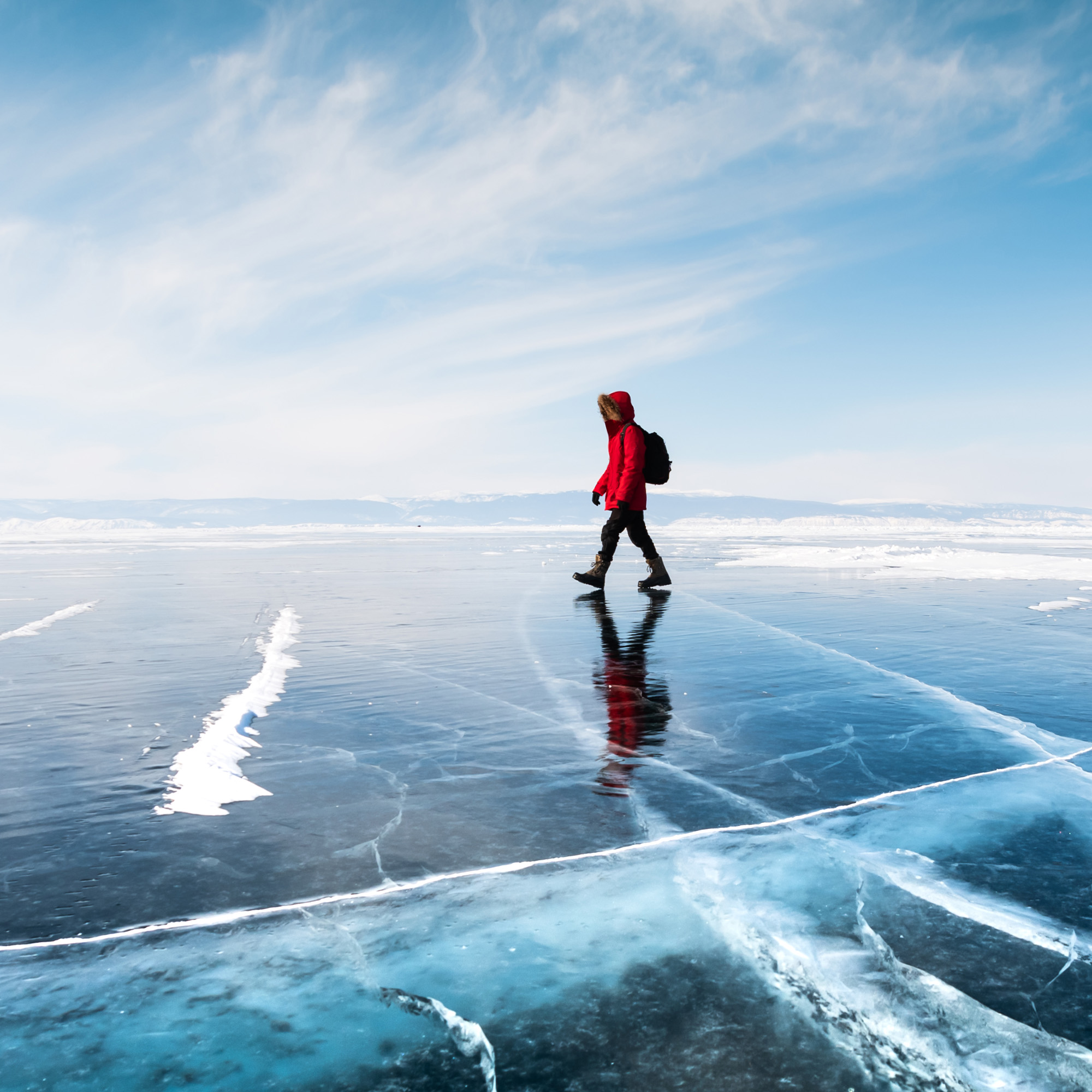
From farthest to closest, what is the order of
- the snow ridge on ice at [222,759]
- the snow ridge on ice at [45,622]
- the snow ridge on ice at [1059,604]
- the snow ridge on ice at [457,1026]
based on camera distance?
the snow ridge on ice at [1059,604] → the snow ridge on ice at [45,622] → the snow ridge on ice at [222,759] → the snow ridge on ice at [457,1026]

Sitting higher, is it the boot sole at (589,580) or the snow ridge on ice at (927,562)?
the boot sole at (589,580)

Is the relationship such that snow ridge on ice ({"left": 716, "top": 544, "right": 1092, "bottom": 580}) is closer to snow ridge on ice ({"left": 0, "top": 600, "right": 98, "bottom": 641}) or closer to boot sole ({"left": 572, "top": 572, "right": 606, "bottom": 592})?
boot sole ({"left": 572, "top": 572, "right": 606, "bottom": 592})

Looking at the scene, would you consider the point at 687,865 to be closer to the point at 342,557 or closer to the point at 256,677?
the point at 256,677

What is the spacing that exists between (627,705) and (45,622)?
627 cm

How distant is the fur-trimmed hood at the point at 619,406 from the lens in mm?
9695

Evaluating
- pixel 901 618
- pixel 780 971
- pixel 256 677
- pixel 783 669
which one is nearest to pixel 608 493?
pixel 901 618

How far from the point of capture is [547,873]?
2.33 m

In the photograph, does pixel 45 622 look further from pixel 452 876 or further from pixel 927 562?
pixel 927 562

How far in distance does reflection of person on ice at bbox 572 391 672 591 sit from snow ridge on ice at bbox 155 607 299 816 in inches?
216

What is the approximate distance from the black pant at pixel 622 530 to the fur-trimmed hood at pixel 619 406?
1.10 meters

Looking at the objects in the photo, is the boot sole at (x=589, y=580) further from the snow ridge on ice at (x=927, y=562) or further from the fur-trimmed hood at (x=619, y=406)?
the snow ridge on ice at (x=927, y=562)

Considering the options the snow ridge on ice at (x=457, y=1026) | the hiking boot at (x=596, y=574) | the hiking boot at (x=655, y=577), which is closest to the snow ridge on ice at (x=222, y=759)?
the snow ridge on ice at (x=457, y=1026)

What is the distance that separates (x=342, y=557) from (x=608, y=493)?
10.9 metres

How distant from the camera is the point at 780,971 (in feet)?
6.01
